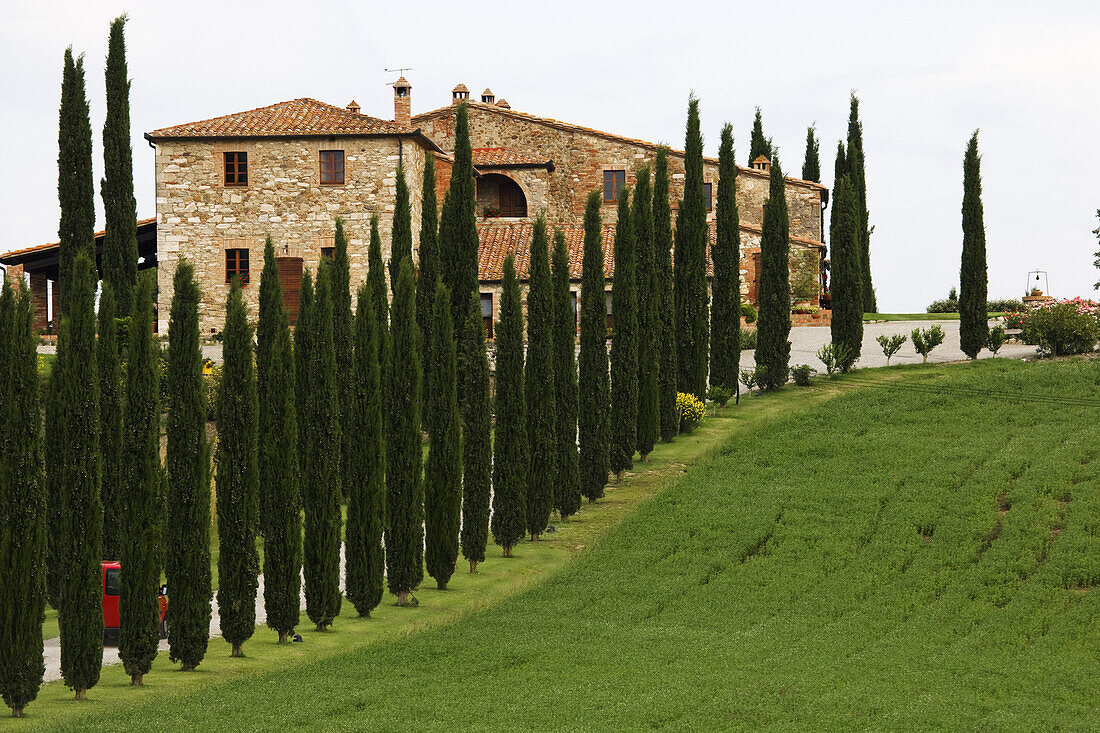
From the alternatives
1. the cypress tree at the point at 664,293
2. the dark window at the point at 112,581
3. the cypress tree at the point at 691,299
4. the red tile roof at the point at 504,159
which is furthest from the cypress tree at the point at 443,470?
the red tile roof at the point at 504,159

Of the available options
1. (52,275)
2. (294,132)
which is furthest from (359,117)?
(52,275)

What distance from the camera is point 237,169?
39.0 meters

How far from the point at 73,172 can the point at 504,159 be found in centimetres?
1744

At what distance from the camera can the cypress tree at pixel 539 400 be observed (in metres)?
22.6

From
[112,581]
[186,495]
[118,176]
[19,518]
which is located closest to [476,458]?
[112,581]

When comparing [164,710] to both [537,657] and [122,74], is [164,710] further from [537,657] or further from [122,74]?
[122,74]

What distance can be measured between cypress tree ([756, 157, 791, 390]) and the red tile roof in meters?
15.3

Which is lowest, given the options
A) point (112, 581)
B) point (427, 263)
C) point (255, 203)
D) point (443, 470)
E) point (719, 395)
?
point (112, 581)

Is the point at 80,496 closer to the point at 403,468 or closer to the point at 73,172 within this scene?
the point at 403,468

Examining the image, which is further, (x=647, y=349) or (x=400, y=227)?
(x=400, y=227)

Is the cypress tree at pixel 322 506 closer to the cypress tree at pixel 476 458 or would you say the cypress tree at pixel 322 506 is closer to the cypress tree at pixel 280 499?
the cypress tree at pixel 280 499

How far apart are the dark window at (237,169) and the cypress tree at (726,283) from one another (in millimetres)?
15910

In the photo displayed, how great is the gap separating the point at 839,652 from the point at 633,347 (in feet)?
37.4

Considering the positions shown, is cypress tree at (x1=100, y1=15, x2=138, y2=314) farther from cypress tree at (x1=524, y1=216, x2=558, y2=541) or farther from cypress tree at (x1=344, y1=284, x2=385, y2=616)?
cypress tree at (x1=344, y1=284, x2=385, y2=616)
